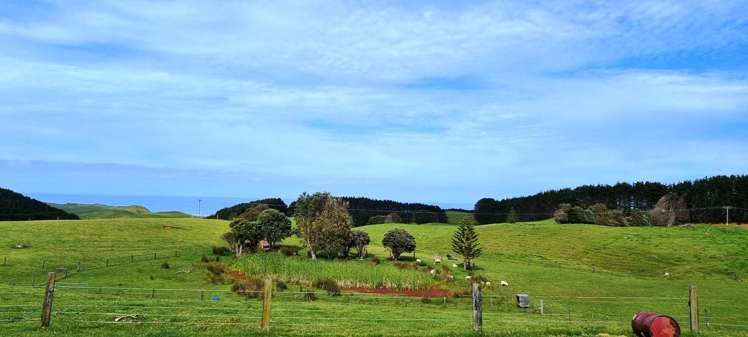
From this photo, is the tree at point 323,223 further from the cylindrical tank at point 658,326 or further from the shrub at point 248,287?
the cylindrical tank at point 658,326

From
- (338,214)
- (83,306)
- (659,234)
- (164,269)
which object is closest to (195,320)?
(83,306)

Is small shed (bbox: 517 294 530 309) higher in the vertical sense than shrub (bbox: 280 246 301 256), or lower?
lower

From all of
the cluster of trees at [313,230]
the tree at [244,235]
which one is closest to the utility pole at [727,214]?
the cluster of trees at [313,230]

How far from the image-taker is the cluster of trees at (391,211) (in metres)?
149

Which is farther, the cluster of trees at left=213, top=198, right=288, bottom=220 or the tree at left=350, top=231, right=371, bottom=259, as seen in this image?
the cluster of trees at left=213, top=198, right=288, bottom=220

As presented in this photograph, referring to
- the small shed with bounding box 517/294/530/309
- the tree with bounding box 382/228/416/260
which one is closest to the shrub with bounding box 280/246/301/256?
the tree with bounding box 382/228/416/260

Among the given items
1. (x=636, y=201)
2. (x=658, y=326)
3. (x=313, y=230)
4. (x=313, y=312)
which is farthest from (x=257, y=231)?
(x=636, y=201)

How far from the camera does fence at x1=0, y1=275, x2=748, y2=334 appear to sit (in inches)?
730

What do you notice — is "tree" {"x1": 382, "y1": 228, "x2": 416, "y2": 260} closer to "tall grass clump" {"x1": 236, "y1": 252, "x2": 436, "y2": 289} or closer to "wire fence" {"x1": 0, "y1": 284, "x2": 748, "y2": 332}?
"tall grass clump" {"x1": 236, "y1": 252, "x2": 436, "y2": 289}

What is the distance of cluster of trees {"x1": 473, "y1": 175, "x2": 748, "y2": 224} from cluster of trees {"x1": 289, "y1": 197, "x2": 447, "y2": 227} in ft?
38.5

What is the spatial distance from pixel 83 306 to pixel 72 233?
46590 millimetres

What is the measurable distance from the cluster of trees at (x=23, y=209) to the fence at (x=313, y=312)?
101 m

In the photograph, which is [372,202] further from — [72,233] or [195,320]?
[195,320]

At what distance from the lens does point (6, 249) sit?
52812mm
